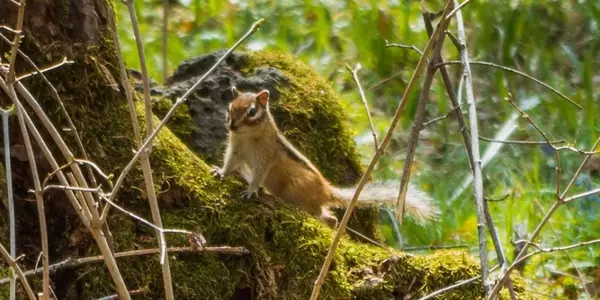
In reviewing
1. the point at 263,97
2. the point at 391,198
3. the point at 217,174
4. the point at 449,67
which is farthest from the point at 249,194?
the point at 449,67

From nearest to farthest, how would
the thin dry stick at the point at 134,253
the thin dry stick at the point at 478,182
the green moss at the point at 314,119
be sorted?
1. the thin dry stick at the point at 134,253
2. the thin dry stick at the point at 478,182
3. the green moss at the point at 314,119

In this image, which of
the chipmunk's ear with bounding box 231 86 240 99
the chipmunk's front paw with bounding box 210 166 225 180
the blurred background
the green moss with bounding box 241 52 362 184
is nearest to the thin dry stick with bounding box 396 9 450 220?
the chipmunk's front paw with bounding box 210 166 225 180

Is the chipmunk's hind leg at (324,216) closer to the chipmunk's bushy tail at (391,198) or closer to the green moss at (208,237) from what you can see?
the chipmunk's bushy tail at (391,198)

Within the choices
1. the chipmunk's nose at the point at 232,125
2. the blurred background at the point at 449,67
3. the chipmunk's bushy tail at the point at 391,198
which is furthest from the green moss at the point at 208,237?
the blurred background at the point at 449,67

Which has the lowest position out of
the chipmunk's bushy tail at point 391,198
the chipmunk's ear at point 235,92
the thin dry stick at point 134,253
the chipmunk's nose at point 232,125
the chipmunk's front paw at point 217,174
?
the thin dry stick at point 134,253

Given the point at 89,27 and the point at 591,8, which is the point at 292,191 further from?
the point at 591,8

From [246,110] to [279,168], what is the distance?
452 millimetres

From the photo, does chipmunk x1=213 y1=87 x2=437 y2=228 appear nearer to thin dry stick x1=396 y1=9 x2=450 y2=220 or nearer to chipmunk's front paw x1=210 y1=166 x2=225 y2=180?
chipmunk's front paw x1=210 y1=166 x2=225 y2=180

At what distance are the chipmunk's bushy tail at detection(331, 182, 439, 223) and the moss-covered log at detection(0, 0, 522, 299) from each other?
81 cm

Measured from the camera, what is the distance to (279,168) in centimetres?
470

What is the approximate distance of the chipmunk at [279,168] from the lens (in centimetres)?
441

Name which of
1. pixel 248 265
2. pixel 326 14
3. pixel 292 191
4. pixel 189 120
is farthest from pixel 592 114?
pixel 248 265

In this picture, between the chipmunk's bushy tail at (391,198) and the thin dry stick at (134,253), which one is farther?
the chipmunk's bushy tail at (391,198)

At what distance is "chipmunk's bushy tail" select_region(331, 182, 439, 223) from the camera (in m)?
4.71
